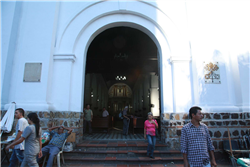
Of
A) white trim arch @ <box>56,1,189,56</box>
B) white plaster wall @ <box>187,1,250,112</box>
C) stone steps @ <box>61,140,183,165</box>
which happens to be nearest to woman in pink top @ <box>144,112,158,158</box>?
stone steps @ <box>61,140,183,165</box>

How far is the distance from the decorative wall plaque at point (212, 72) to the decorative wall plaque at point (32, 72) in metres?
5.27

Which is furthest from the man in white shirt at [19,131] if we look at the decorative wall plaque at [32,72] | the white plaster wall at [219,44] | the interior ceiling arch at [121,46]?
the interior ceiling arch at [121,46]

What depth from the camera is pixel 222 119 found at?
16.0ft

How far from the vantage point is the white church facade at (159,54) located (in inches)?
196

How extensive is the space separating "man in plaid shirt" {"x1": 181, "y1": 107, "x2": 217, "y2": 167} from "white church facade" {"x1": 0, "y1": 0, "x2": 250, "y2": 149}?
8.92 ft

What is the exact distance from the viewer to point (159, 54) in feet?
19.6

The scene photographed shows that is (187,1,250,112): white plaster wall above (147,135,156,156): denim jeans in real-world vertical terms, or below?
above

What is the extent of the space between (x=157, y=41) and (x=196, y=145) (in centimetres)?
426

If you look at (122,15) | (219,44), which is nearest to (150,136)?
(219,44)

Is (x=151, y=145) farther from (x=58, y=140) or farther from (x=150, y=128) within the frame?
(x=58, y=140)

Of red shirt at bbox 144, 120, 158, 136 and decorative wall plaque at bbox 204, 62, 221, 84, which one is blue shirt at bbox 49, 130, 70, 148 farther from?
decorative wall plaque at bbox 204, 62, 221, 84

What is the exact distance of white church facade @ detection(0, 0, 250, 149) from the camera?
498 centimetres

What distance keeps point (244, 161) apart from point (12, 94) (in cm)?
612

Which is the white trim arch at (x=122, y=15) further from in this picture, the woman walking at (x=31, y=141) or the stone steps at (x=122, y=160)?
the stone steps at (x=122, y=160)
